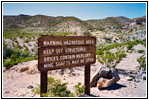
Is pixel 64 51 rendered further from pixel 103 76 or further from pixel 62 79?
pixel 62 79

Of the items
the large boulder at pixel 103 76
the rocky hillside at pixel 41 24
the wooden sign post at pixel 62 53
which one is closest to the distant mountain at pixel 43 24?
the rocky hillside at pixel 41 24

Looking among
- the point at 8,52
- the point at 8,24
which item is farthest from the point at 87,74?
the point at 8,24

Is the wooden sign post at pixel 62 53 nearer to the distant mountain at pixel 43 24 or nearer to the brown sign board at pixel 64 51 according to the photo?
the brown sign board at pixel 64 51

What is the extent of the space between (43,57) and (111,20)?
86.2 m

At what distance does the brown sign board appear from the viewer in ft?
16.9

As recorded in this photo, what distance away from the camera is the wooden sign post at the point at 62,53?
5145 millimetres

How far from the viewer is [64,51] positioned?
5609 millimetres

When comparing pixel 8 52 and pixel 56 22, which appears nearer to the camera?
pixel 8 52

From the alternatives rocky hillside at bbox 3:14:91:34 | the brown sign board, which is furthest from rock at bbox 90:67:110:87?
rocky hillside at bbox 3:14:91:34

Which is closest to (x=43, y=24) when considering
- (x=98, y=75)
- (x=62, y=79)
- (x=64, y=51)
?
(x=62, y=79)

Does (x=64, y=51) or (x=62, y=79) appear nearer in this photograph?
(x=64, y=51)

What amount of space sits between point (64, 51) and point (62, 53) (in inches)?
3.7

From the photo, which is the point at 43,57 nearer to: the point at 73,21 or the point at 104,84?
the point at 104,84

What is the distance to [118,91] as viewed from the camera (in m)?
7.21
